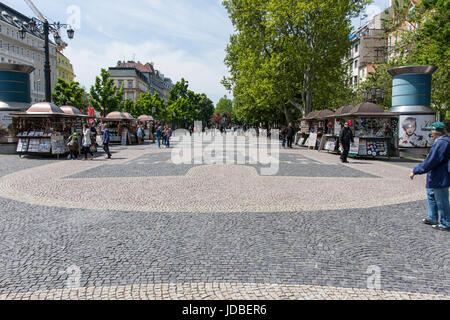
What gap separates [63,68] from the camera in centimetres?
8569

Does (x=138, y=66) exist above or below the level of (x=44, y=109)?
above

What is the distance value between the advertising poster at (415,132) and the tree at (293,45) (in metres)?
12.6

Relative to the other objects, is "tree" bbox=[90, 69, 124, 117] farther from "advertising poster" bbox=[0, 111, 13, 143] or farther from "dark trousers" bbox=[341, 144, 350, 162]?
"dark trousers" bbox=[341, 144, 350, 162]

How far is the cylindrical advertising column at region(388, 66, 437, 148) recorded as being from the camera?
18828mm

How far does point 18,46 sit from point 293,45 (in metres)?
57.9

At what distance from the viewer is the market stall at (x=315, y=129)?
24.8 m

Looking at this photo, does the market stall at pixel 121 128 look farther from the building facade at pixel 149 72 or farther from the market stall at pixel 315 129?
the building facade at pixel 149 72

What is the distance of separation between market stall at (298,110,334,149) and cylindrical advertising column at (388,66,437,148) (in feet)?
16.6

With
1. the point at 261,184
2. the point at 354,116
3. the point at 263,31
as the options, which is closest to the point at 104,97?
the point at 263,31

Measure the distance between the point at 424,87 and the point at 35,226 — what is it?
1988 centimetres

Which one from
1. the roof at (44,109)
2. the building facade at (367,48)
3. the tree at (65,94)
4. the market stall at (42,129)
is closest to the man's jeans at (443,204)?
the market stall at (42,129)

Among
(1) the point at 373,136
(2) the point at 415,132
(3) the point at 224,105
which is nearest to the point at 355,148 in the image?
(1) the point at 373,136

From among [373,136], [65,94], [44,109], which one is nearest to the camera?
[44,109]

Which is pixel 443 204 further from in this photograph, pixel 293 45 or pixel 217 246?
pixel 293 45
